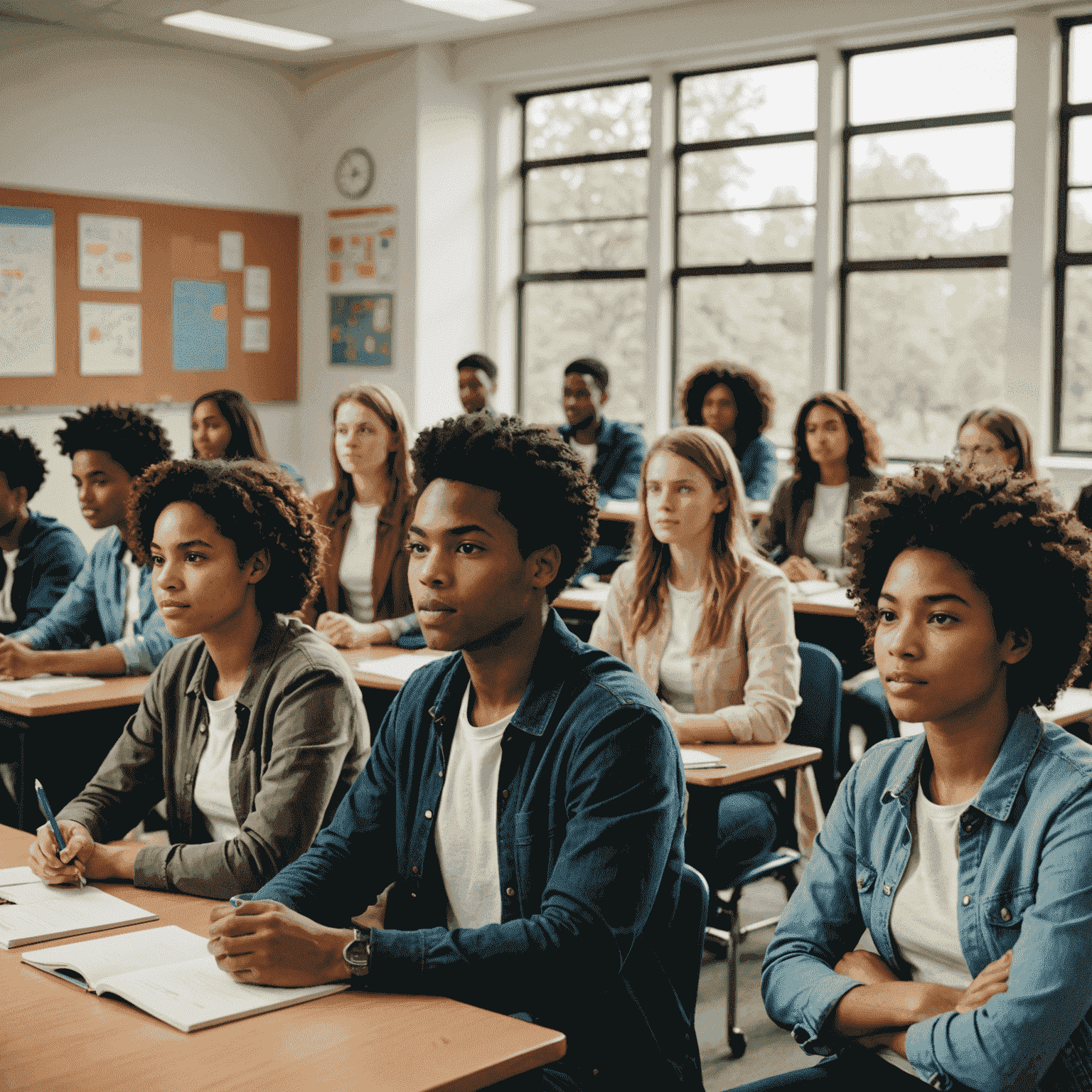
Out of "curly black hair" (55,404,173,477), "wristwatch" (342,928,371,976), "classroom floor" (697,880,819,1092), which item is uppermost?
"curly black hair" (55,404,173,477)

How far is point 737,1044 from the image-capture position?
2840 millimetres

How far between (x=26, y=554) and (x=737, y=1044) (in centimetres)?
257

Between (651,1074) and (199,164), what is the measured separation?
7.28 metres

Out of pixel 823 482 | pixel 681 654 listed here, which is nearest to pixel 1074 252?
pixel 823 482

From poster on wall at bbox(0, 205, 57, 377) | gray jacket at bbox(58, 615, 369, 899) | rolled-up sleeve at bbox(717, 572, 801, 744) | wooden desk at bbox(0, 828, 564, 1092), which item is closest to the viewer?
wooden desk at bbox(0, 828, 564, 1092)

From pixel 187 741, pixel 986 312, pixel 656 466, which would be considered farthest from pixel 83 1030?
pixel 986 312

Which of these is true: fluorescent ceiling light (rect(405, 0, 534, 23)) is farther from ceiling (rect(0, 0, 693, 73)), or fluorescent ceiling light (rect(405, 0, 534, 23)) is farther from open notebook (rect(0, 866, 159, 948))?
open notebook (rect(0, 866, 159, 948))

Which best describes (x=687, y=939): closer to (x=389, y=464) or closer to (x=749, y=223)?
(x=389, y=464)

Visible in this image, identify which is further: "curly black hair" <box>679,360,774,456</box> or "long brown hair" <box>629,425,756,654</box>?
"curly black hair" <box>679,360,774,456</box>

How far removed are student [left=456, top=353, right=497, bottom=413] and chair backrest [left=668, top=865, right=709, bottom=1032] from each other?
20.4 ft

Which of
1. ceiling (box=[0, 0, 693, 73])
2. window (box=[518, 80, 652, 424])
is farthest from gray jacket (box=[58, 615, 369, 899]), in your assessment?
window (box=[518, 80, 652, 424])

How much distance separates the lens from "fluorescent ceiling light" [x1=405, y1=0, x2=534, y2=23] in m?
6.85

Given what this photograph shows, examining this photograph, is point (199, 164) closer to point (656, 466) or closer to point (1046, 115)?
point (1046, 115)

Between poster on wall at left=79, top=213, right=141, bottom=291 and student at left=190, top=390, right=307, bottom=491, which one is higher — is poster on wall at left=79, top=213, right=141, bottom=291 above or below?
above
